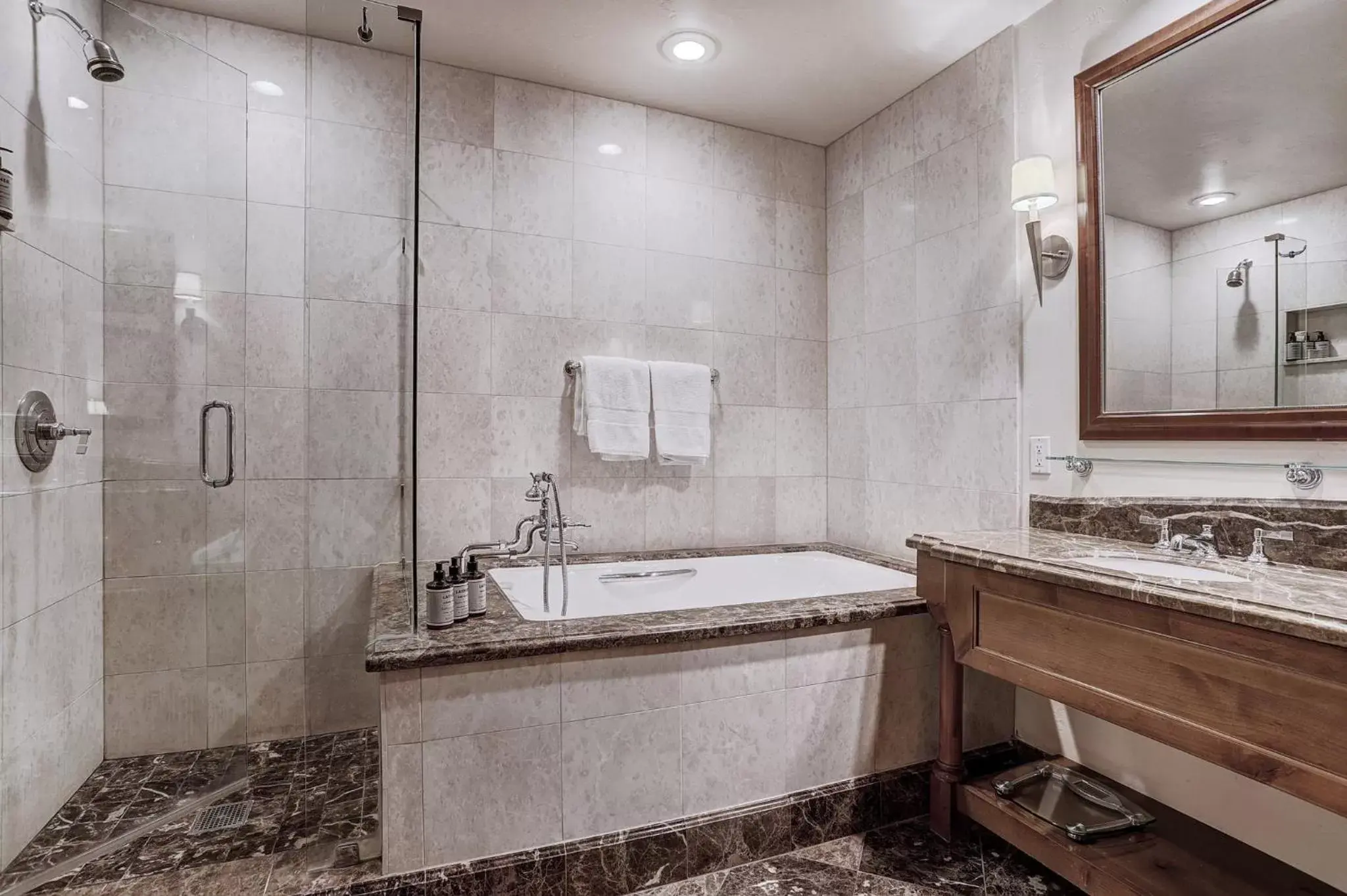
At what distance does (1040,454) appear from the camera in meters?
2.23

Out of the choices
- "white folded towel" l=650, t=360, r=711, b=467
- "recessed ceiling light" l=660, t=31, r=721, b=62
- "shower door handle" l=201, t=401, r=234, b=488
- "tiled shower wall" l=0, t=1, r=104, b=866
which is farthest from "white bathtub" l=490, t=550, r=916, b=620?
"recessed ceiling light" l=660, t=31, r=721, b=62

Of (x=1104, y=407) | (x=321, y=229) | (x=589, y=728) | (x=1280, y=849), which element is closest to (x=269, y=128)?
(x=321, y=229)

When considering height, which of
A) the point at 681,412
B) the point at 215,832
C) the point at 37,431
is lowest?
the point at 215,832

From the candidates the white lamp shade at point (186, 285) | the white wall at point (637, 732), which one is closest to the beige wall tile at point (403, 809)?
the white wall at point (637, 732)

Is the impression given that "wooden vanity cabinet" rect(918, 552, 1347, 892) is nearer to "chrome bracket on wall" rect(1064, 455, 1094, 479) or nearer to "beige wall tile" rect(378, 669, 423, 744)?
"chrome bracket on wall" rect(1064, 455, 1094, 479)

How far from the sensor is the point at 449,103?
263 cm

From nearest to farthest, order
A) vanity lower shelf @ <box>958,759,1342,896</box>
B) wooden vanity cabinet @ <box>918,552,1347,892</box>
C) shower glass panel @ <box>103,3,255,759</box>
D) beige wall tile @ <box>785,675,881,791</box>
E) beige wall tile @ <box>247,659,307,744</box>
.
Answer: wooden vanity cabinet @ <box>918,552,1347,892</box> < vanity lower shelf @ <box>958,759,1342,896</box> < shower glass panel @ <box>103,3,255,759</box> < beige wall tile @ <box>785,675,881,791</box> < beige wall tile @ <box>247,659,307,744</box>

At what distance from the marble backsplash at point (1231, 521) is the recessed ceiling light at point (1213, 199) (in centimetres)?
76

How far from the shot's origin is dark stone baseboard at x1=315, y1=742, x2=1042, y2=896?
5.14 ft

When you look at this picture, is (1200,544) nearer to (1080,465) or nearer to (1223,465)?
(1223,465)

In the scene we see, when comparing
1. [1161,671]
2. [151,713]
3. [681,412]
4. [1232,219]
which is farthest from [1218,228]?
[151,713]

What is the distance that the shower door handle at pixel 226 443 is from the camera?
1.92m

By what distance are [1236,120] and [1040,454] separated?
1.02 meters

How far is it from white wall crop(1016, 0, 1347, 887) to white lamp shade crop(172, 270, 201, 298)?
256 cm
